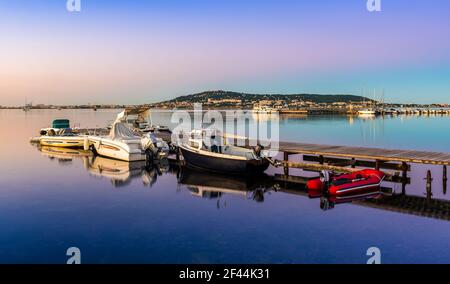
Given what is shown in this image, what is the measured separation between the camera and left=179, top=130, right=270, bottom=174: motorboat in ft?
95.1

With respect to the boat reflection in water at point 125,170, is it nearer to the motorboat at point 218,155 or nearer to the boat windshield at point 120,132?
the boat windshield at point 120,132

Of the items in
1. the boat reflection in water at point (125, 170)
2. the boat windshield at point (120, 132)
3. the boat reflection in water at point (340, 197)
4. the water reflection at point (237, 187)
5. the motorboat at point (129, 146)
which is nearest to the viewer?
the water reflection at point (237, 187)

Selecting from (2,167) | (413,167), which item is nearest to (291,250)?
(413,167)

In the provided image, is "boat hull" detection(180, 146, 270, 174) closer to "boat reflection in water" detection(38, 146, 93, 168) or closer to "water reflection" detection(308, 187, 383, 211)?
"water reflection" detection(308, 187, 383, 211)

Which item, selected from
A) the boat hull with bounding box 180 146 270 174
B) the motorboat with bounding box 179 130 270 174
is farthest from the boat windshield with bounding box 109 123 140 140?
the boat hull with bounding box 180 146 270 174

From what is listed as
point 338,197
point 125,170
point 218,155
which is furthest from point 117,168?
point 338,197

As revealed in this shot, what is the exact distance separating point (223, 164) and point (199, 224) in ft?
36.1

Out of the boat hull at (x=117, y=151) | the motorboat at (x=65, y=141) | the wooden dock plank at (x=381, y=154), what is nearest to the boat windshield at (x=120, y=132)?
the boat hull at (x=117, y=151)

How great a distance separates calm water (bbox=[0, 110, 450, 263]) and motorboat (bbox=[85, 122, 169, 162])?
699 centimetres

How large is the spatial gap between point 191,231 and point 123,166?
64.0 ft

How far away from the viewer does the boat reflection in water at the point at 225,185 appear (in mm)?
25109

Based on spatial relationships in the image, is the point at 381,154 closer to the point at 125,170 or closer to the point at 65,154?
the point at 125,170

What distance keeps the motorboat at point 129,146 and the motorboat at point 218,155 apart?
169 inches

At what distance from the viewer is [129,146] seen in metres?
37.3
